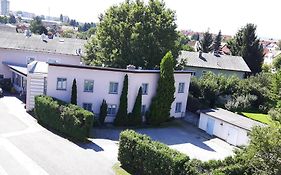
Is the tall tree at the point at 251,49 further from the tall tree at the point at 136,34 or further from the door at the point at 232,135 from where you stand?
the door at the point at 232,135

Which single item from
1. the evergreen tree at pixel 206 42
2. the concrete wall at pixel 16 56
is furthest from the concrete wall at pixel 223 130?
the evergreen tree at pixel 206 42

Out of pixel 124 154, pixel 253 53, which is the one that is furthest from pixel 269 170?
pixel 253 53

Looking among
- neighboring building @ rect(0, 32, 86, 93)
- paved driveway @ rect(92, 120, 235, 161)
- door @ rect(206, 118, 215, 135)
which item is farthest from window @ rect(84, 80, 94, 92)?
door @ rect(206, 118, 215, 135)

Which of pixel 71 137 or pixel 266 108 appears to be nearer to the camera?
pixel 71 137

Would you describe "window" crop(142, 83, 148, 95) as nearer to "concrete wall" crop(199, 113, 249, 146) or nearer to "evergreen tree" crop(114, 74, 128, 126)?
"evergreen tree" crop(114, 74, 128, 126)

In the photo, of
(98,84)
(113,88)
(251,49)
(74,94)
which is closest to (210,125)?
(113,88)

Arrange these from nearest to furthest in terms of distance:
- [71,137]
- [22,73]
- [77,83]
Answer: [71,137] → [77,83] → [22,73]

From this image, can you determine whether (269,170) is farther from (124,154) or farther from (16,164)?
(16,164)
